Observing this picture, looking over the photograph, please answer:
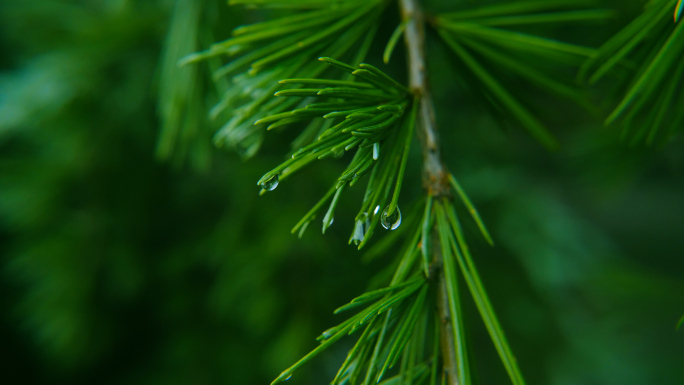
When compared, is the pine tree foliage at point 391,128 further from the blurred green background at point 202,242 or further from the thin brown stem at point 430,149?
the blurred green background at point 202,242

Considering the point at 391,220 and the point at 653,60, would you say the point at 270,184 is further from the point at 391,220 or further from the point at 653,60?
the point at 653,60

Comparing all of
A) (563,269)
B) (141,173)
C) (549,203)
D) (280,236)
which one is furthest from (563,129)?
(141,173)

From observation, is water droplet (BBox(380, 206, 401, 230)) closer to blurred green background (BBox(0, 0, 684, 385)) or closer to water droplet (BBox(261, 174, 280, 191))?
water droplet (BBox(261, 174, 280, 191))

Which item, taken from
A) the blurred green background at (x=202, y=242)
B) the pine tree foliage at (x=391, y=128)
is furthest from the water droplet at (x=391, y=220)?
the blurred green background at (x=202, y=242)

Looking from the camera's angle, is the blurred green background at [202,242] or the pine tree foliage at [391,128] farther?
the blurred green background at [202,242]

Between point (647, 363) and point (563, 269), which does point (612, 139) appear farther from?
point (647, 363)

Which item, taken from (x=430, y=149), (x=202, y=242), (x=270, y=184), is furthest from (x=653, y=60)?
(x=202, y=242)
